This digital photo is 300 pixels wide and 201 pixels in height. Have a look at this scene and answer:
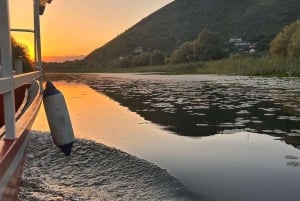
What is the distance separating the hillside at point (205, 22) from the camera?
142m

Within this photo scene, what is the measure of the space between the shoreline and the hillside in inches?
5135

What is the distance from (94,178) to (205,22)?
15231 cm

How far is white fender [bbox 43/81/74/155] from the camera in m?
4.65

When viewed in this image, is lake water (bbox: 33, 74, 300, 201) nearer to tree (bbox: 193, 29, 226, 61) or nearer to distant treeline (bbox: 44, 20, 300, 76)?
distant treeline (bbox: 44, 20, 300, 76)

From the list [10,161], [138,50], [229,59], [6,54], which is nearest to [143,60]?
[138,50]

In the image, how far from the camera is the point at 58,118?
4.65 metres

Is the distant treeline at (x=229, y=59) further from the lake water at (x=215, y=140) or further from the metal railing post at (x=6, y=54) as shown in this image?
the metal railing post at (x=6, y=54)

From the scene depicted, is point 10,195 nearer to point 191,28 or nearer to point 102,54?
point 191,28

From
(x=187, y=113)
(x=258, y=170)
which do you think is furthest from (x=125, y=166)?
(x=187, y=113)

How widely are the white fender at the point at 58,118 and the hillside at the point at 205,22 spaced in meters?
133

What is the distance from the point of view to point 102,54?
567 ft

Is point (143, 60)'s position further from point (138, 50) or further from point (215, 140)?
point (215, 140)

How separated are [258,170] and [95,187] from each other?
8.22 ft

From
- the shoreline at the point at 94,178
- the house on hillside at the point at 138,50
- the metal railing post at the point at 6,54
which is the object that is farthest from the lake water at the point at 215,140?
the house on hillside at the point at 138,50
